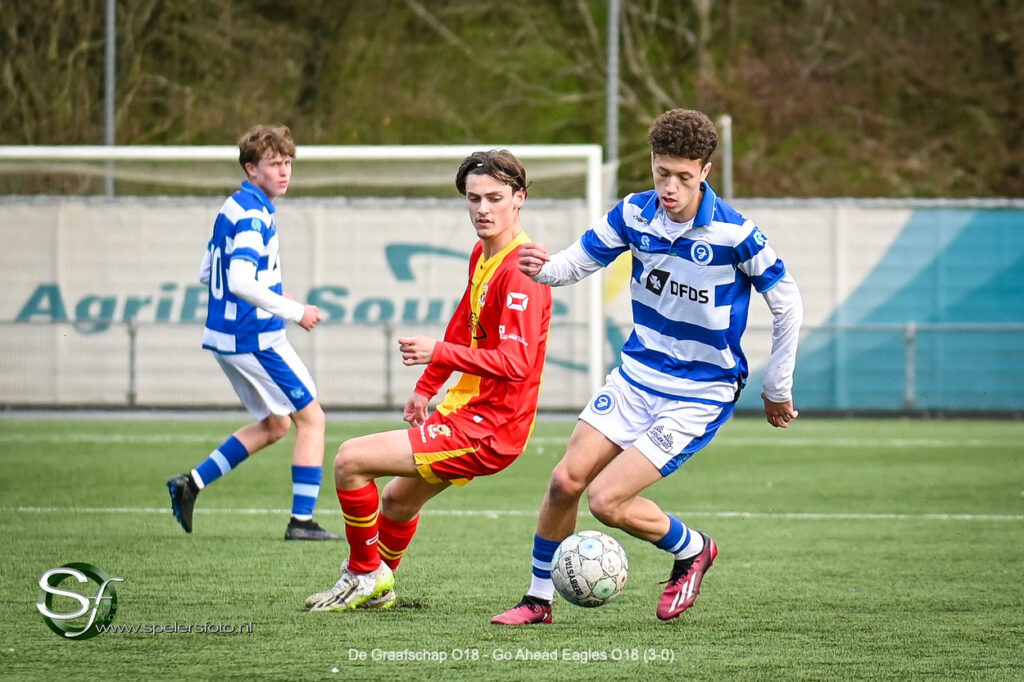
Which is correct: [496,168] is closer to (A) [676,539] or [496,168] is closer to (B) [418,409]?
(B) [418,409]

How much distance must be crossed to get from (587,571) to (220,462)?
2.90 metres

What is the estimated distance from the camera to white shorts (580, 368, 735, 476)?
521cm

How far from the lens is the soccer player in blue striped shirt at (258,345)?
715cm

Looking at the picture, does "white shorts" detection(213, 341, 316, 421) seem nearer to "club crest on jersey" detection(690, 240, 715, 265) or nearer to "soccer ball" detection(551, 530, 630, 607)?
"soccer ball" detection(551, 530, 630, 607)

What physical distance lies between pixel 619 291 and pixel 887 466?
6.14 m

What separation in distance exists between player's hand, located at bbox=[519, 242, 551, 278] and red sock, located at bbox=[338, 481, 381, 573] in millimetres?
972

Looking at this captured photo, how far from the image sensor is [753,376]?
17062mm

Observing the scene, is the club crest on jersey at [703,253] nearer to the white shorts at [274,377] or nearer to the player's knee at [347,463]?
the player's knee at [347,463]

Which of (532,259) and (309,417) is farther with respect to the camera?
(309,417)

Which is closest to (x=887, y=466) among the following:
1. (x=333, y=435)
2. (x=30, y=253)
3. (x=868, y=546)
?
(x=868, y=546)

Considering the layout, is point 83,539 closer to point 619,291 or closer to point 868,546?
point 868,546

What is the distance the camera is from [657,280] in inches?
206

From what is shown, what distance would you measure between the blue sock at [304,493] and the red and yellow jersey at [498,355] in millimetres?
2227

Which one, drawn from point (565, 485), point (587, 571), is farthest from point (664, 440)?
point (587, 571)
